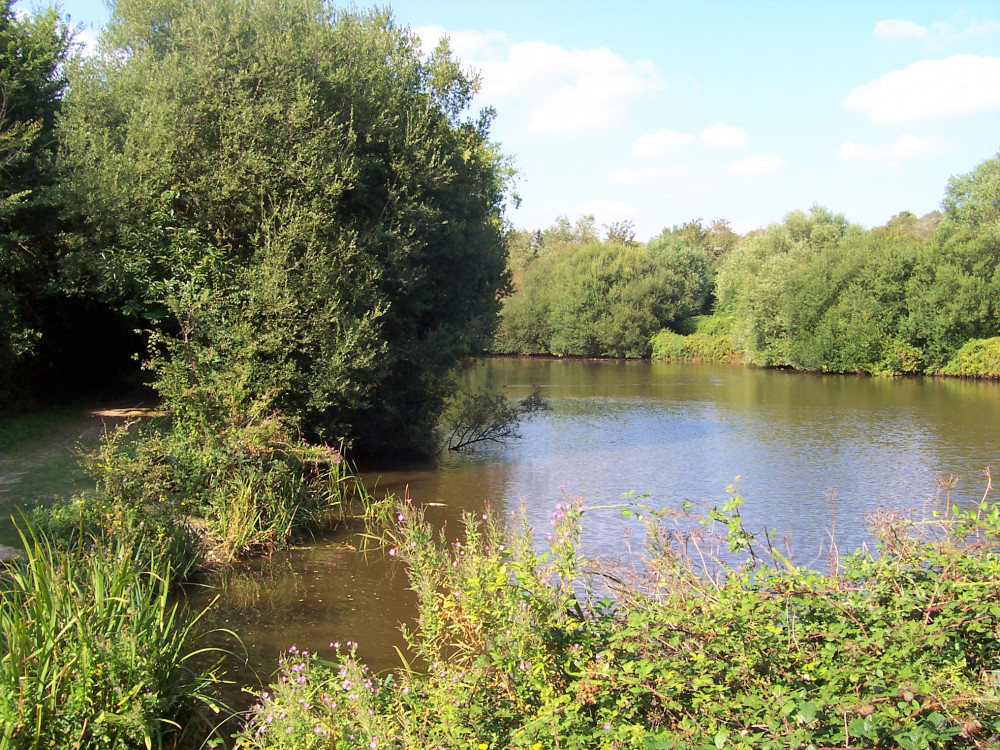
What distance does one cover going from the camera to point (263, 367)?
13.7 m

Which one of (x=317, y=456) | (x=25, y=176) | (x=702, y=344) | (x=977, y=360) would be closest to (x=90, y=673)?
(x=317, y=456)

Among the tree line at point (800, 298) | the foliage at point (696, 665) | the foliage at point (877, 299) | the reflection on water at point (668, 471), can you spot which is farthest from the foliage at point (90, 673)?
the foliage at point (877, 299)

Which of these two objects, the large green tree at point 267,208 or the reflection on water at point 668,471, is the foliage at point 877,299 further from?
the large green tree at point 267,208

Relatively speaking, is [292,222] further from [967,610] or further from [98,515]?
[967,610]

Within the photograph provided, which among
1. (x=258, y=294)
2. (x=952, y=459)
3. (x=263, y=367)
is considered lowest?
(x=952, y=459)

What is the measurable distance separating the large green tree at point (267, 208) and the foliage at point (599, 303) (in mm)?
39828

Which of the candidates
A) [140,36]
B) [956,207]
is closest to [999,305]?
[956,207]

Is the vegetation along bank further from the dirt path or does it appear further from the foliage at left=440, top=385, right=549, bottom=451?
the foliage at left=440, top=385, right=549, bottom=451

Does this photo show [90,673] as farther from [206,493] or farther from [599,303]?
[599,303]

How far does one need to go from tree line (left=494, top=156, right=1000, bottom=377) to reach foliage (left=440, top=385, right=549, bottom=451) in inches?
383

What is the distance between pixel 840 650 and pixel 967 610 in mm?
713

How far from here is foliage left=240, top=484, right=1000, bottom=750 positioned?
3.86 meters

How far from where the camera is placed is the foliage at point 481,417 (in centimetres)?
1981

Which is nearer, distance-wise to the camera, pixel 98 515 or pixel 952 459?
pixel 98 515
